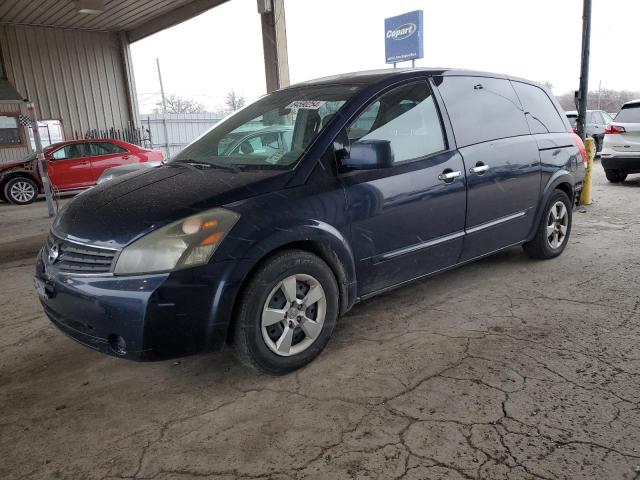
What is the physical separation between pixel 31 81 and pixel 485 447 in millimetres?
17904

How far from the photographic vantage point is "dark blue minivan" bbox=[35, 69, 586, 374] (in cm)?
231

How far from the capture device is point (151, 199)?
257cm

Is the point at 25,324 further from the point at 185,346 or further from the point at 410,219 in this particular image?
the point at 410,219

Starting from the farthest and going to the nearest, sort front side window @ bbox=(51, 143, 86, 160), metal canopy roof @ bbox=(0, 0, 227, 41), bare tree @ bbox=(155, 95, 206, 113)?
bare tree @ bbox=(155, 95, 206, 113) → metal canopy roof @ bbox=(0, 0, 227, 41) → front side window @ bbox=(51, 143, 86, 160)

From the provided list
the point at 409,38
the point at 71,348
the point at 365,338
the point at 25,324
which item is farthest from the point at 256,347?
A: the point at 409,38

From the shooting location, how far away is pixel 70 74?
16656 mm

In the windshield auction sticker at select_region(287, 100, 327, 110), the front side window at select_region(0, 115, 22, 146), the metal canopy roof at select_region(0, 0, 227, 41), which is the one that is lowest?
the windshield auction sticker at select_region(287, 100, 327, 110)

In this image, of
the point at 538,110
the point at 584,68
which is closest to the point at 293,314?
the point at 538,110

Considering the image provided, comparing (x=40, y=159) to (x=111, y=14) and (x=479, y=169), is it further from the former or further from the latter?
(x=479, y=169)

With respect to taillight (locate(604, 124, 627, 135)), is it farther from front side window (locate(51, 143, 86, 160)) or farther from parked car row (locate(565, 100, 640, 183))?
front side window (locate(51, 143, 86, 160))

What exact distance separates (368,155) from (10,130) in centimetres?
1634

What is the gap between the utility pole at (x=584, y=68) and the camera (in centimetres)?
816

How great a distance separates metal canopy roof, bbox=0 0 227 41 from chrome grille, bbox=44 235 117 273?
481 inches

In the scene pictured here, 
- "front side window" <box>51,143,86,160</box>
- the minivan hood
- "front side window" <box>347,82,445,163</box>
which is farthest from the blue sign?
the minivan hood
